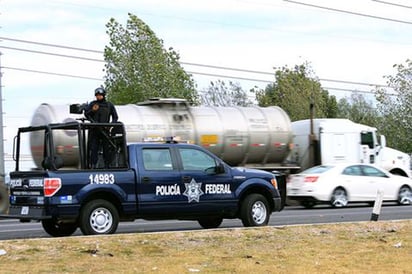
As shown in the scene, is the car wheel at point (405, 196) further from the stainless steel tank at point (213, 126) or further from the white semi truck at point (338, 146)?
the stainless steel tank at point (213, 126)

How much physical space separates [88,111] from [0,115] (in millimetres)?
14242

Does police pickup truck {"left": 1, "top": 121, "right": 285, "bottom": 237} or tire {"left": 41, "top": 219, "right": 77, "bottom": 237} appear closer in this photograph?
police pickup truck {"left": 1, "top": 121, "right": 285, "bottom": 237}

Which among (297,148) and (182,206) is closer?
(182,206)

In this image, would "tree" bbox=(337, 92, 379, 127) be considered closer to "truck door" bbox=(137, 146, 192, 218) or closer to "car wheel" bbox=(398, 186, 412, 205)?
"car wheel" bbox=(398, 186, 412, 205)

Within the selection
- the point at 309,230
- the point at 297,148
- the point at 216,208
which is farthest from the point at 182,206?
the point at 297,148

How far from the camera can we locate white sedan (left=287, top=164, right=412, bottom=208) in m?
24.7

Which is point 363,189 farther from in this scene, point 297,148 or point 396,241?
point 396,241

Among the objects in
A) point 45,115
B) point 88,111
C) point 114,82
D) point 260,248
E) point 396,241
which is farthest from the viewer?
point 114,82

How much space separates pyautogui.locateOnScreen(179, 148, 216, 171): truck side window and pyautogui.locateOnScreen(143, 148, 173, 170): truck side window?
0.29 m

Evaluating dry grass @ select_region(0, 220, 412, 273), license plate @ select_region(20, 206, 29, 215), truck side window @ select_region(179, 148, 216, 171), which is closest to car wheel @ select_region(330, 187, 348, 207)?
truck side window @ select_region(179, 148, 216, 171)

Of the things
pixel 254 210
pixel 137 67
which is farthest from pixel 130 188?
pixel 137 67

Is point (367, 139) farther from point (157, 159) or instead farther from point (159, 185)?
point (159, 185)

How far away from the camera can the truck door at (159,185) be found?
554 inches

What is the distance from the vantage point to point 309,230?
13.8m
